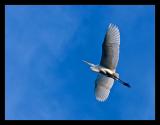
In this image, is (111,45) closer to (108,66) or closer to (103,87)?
(108,66)

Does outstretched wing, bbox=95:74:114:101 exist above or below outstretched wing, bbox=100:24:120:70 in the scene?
below

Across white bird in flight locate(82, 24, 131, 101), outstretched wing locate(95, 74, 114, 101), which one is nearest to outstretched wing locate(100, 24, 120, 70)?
white bird in flight locate(82, 24, 131, 101)

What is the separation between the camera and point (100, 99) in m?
16.1

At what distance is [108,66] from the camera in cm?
1563

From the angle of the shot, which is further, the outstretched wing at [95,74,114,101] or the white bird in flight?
the outstretched wing at [95,74,114,101]

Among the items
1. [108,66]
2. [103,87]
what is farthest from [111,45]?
[103,87]

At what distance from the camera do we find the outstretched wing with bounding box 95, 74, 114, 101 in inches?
636

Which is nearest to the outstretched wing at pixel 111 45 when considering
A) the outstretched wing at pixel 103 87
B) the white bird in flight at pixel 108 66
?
the white bird in flight at pixel 108 66

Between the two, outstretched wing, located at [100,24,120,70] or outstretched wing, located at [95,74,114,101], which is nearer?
outstretched wing, located at [100,24,120,70]

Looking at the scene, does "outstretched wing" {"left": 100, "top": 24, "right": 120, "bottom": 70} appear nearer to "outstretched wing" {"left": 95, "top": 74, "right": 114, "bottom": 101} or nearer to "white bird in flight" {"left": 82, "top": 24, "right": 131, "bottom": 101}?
"white bird in flight" {"left": 82, "top": 24, "right": 131, "bottom": 101}

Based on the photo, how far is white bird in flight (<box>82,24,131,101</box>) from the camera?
590 inches

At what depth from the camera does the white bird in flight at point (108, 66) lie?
1499 centimetres
